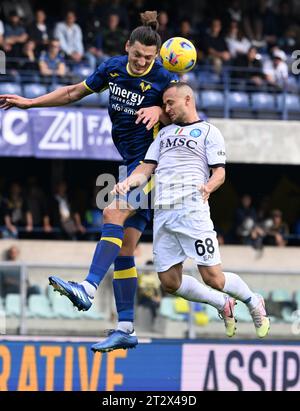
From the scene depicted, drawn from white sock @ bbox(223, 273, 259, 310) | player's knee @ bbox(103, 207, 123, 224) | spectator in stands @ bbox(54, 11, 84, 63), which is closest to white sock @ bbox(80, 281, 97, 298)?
player's knee @ bbox(103, 207, 123, 224)

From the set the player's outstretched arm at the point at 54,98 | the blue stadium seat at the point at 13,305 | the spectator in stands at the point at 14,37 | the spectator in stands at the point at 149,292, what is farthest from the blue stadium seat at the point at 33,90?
the player's outstretched arm at the point at 54,98

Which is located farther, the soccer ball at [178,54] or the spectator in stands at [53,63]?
the spectator in stands at [53,63]

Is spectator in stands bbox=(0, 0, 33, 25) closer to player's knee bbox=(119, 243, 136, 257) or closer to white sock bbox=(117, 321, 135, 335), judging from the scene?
player's knee bbox=(119, 243, 136, 257)

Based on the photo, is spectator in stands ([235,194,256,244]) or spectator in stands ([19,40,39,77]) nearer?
spectator in stands ([19,40,39,77])

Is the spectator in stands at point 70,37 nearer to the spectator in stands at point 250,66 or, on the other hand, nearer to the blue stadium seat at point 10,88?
the blue stadium seat at point 10,88

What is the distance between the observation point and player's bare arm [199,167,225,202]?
363 inches

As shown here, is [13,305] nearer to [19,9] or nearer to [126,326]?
[126,326]

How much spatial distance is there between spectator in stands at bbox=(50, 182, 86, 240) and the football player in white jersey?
10108 mm

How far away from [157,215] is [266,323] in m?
1.38

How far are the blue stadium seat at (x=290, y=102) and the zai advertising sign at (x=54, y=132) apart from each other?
11.1ft

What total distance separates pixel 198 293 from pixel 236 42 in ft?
39.6

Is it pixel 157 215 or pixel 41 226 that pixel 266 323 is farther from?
pixel 41 226

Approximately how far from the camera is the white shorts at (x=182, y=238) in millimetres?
9617
